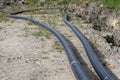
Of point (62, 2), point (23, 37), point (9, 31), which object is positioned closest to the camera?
point (23, 37)

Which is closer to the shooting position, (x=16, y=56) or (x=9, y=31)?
(x=16, y=56)

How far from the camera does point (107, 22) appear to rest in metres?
12.2

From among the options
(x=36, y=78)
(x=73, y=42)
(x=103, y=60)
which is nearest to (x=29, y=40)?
(x=73, y=42)

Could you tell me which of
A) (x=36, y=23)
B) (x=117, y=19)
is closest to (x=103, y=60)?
(x=117, y=19)

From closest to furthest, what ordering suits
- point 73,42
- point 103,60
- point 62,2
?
point 103,60 < point 73,42 < point 62,2

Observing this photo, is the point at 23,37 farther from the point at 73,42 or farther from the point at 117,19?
the point at 117,19

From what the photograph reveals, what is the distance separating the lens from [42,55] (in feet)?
26.7

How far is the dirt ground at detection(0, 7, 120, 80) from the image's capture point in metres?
6.80

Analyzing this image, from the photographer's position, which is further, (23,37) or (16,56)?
(23,37)

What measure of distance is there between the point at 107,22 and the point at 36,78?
6.29m

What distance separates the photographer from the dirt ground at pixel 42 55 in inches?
268

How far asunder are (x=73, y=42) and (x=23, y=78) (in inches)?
127

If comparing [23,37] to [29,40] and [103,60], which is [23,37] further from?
[103,60]

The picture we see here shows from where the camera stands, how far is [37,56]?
8016 mm
